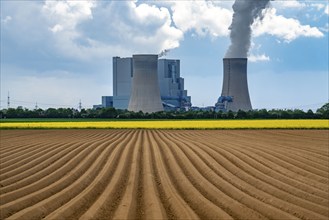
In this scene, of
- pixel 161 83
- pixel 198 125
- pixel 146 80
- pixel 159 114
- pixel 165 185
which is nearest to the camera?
pixel 165 185

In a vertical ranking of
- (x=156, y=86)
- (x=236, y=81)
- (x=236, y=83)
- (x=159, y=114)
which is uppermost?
(x=236, y=81)

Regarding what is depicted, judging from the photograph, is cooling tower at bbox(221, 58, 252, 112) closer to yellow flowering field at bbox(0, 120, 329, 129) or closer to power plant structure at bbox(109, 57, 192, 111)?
yellow flowering field at bbox(0, 120, 329, 129)

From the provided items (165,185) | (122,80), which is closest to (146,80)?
(122,80)

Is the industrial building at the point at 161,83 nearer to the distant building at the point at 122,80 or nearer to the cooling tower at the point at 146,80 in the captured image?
the distant building at the point at 122,80

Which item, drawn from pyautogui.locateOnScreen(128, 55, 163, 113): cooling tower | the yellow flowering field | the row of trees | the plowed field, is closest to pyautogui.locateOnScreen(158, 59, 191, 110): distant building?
the row of trees

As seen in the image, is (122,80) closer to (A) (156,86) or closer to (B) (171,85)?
(B) (171,85)

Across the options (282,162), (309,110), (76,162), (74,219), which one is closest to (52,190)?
(74,219)
